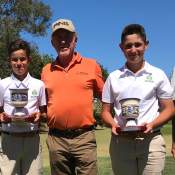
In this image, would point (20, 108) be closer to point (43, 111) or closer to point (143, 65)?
point (43, 111)

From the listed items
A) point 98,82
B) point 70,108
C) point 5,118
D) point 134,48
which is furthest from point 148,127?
point 5,118

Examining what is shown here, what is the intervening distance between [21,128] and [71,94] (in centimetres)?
77

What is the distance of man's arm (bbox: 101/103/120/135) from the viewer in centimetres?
596

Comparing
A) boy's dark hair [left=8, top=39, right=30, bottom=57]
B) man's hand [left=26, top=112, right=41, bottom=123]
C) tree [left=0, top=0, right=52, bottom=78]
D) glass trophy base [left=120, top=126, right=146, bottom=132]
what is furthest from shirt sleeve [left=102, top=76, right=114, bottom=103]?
tree [left=0, top=0, right=52, bottom=78]

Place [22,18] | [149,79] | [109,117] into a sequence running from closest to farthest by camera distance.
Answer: [149,79] → [109,117] → [22,18]

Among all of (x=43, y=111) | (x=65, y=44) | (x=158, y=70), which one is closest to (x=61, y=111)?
(x=43, y=111)

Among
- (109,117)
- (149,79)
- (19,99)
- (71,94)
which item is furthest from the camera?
(71,94)

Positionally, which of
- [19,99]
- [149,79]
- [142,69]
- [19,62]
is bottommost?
[19,99]

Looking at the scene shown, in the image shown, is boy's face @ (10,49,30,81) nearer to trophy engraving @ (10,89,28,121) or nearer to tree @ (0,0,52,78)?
trophy engraving @ (10,89,28,121)

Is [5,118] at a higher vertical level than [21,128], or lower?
higher

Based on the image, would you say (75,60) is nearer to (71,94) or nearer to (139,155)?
(71,94)

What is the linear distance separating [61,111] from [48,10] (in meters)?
42.0

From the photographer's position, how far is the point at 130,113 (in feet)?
19.0

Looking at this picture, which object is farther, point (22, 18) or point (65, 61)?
point (22, 18)
